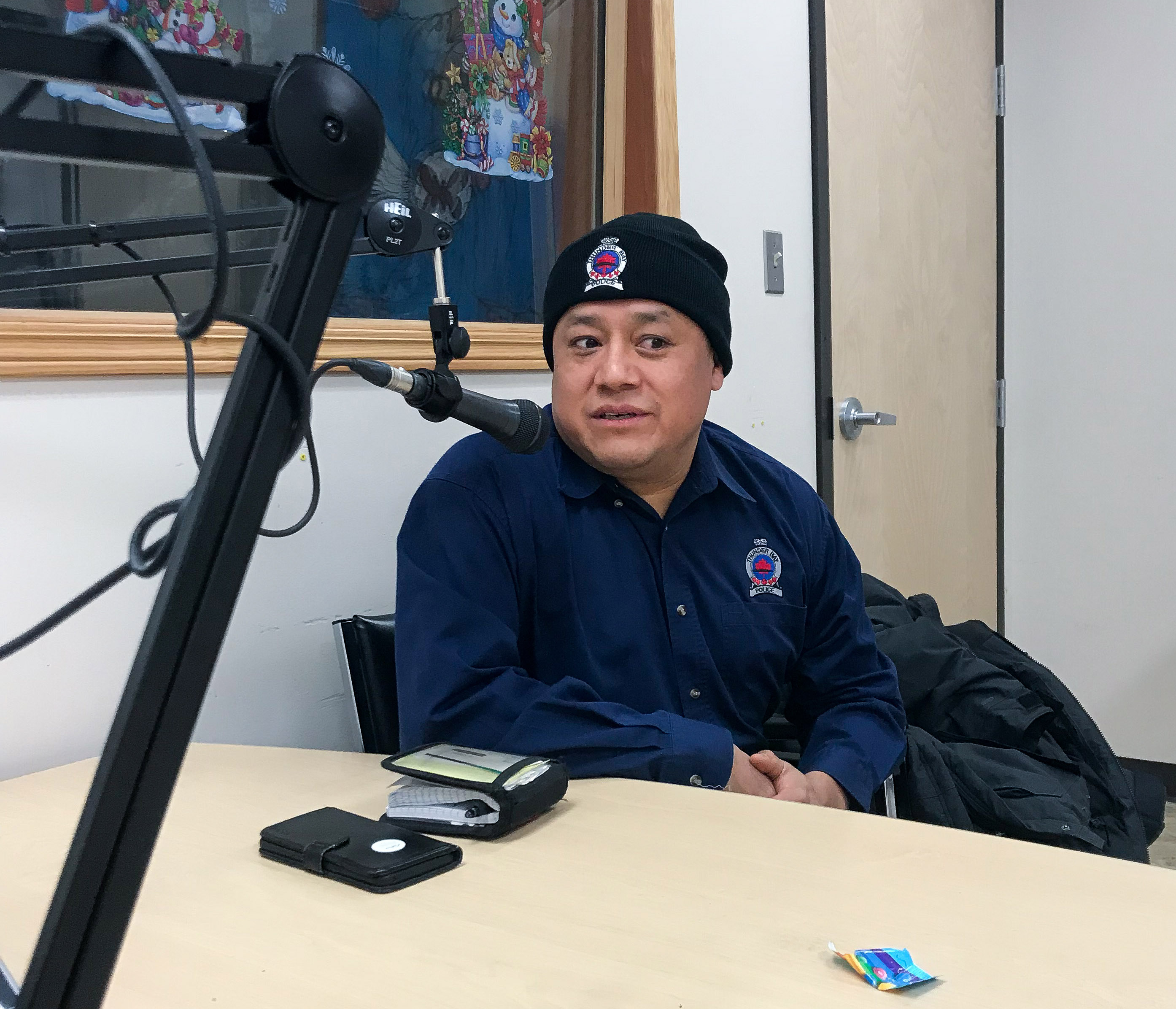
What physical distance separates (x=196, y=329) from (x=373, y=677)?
1138 mm

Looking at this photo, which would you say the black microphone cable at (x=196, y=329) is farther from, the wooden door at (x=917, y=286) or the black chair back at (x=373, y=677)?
the wooden door at (x=917, y=286)

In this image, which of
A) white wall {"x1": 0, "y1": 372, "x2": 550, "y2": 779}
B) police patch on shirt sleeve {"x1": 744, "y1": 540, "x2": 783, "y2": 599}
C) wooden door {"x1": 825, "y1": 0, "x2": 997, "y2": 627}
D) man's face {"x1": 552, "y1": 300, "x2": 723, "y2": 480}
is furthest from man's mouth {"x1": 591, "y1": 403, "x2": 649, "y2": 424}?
wooden door {"x1": 825, "y1": 0, "x2": 997, "y2": 627}

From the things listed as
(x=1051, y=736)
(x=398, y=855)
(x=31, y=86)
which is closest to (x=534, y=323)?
(x=1051, y=736)

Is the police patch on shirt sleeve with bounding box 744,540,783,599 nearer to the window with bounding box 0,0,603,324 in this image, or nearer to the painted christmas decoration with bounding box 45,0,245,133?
the window with bounding box 0,0,603,324

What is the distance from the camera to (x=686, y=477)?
1.58 m

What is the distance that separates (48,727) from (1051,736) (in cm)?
141

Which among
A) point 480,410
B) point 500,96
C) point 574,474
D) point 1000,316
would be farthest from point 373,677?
point 1000,316

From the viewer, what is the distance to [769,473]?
1680 millimetres

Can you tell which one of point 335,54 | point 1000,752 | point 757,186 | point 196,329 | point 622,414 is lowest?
point 1000,752

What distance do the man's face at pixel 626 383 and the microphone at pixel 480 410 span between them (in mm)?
753

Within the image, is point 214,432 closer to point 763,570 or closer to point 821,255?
point 763,570

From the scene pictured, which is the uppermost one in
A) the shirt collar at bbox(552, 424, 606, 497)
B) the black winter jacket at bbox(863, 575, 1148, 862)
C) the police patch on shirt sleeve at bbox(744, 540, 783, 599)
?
the shirt collar at bbox(552, 424, 606, 497)

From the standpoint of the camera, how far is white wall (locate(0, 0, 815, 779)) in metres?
1.29

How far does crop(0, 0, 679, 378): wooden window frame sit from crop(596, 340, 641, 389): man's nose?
1.05 ft
